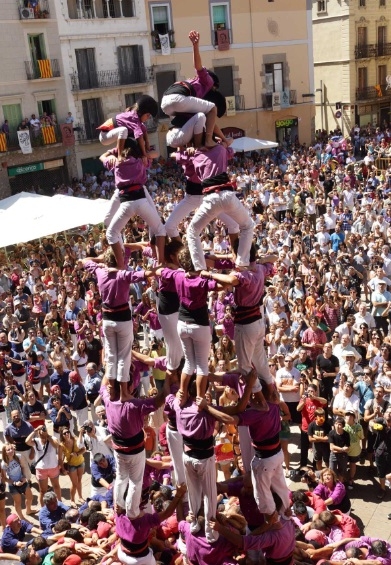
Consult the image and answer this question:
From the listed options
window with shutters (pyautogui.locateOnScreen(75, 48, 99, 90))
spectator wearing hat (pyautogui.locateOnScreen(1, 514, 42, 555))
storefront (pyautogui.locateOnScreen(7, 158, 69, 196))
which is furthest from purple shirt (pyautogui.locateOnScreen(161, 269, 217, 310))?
window with shutters (pyautogui.locateOnScreen(75, 48, 99, 90))

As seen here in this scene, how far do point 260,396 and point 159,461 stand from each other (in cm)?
196

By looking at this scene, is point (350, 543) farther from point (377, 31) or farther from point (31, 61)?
point (377, 31)

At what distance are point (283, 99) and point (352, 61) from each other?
647 centimetres

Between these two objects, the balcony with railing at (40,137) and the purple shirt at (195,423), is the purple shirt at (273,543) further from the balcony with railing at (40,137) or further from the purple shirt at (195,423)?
the balcony with railing at (40,137)

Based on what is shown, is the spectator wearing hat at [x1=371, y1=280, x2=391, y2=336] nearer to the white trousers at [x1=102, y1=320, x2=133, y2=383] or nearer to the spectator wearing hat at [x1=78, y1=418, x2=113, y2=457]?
the spectator wearing hat at [x1=78, y1=418, x2=113, y2=457]

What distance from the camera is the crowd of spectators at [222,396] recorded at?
7281 millimetres

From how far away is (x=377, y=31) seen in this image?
1598 inches

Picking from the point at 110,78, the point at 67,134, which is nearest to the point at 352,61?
the point at 110,78

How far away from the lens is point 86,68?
30188 mm

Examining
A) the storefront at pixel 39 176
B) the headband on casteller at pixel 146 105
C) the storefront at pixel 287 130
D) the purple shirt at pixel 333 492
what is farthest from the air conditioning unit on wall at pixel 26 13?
the purple shirt at pixel 333 492

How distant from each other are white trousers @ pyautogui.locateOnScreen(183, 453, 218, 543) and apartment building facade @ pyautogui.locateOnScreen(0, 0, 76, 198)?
76.8 feet

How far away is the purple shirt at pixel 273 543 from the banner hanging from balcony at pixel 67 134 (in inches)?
988

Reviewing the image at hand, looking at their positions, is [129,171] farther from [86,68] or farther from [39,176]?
[86,68]

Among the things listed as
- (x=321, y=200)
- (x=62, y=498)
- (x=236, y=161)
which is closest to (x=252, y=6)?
(x=236, y=161)
